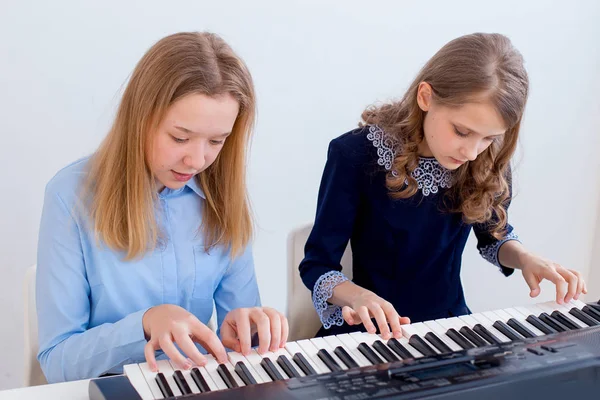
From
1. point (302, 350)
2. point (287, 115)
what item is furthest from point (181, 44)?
point (287, 115)

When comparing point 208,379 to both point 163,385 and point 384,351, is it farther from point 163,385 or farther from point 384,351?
point 384,351

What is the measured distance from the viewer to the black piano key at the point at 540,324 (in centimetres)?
133

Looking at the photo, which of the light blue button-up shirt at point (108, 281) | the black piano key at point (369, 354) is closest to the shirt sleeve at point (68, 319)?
the light blue button-up shirt at point (108, 281)

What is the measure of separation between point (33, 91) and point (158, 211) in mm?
932

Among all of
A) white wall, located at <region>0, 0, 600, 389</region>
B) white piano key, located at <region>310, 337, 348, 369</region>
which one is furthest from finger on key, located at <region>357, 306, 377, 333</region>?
white wall, located at <region>0, 0, 600, 389</region>

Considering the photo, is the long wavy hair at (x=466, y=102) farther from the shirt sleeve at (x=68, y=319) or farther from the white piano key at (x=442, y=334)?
the shirt sleeve at (x=68, y=319)

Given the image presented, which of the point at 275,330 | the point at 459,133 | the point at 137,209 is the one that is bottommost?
the point at 275,330

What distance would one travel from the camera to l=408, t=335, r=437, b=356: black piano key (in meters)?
1.23

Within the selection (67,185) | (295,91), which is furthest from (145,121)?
(295,91)

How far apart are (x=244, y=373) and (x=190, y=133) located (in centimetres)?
46

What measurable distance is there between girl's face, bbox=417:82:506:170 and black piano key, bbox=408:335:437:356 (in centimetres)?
50

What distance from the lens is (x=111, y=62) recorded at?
7.41 ft

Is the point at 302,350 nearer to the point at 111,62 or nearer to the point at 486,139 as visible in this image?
the point at 486,139

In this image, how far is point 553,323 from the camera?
1.36m
